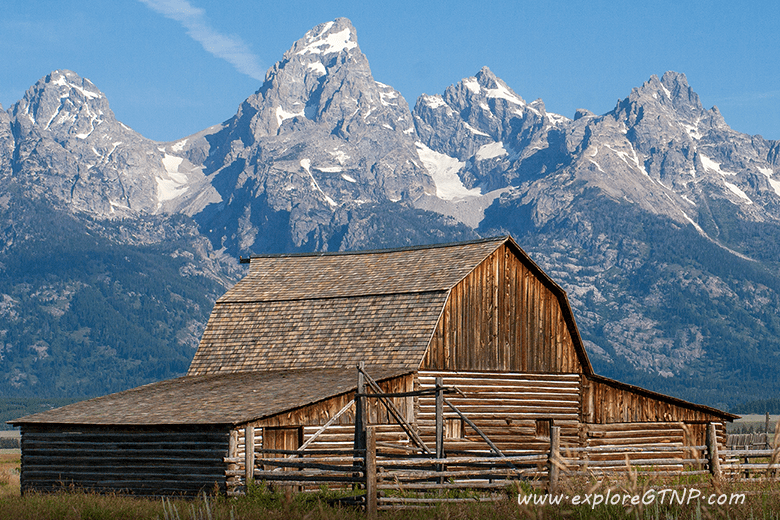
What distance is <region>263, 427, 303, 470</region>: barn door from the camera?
96.7 feet

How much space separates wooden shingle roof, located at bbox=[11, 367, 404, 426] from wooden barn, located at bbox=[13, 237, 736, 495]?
3.7 inches

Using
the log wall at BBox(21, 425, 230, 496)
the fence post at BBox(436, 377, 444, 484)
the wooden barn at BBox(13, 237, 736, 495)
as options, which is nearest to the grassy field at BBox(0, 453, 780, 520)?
the fence post at BBox(436, 377, 444, 484)

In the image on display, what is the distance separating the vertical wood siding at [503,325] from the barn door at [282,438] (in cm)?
577

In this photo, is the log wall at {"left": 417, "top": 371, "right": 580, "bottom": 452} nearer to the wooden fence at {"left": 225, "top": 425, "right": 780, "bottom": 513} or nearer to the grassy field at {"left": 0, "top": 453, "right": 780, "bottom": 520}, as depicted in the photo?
the wooden fence at {"left": 225, "top": 425, "right": 780, "bottom": 513}

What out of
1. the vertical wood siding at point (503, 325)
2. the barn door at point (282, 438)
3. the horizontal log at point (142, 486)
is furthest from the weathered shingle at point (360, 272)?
the horizontal log at point (142, 486)

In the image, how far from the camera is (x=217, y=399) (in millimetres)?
30719

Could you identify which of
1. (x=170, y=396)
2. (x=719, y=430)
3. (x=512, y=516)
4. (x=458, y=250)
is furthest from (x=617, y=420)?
(x=512, y=516)

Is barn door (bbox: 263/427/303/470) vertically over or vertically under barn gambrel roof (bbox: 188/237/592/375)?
under

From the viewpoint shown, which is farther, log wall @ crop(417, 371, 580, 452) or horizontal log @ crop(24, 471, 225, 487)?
log wall @ crop(417, 371, 580, 452)

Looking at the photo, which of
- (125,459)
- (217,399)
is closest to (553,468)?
(217,399)

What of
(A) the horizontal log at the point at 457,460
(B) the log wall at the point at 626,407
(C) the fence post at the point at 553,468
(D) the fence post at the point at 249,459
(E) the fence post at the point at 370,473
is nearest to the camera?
(C) the fence post at the point at 553,468

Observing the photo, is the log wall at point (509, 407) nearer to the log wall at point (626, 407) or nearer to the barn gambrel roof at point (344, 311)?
the log wall at point (626, 407)

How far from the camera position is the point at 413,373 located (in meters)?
32.2

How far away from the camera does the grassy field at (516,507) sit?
42.8 ft
